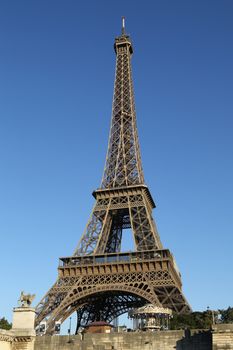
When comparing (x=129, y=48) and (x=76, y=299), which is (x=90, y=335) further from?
(x=129, y=48)

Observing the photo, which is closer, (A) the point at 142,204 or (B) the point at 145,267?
(B) the point at 145,267

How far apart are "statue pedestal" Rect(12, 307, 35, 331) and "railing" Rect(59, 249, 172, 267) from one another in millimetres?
23157

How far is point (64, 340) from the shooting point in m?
42.3

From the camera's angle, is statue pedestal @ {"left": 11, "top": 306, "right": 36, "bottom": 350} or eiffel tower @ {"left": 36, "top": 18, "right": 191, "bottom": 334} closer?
statue pedestal @ {"left": 11, "top": 306, "right": 36, "bottom": 350}

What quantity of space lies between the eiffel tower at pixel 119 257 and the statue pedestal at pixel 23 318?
1398 centimetres

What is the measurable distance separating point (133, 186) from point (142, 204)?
135 inches

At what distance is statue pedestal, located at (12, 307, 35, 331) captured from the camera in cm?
4394

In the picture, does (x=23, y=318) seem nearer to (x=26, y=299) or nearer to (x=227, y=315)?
(x=26, y=299)

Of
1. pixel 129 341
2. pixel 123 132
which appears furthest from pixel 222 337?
pixel 123 132

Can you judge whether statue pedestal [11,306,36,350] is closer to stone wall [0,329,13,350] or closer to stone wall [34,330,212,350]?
stone wall [0,329,13,350]

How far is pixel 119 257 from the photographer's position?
67125 millimetres

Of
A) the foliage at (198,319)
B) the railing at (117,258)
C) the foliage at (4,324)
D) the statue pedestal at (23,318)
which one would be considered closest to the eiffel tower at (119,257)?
the railing at (117,258)

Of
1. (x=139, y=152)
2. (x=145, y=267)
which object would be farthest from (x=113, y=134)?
(x=145, y=267)

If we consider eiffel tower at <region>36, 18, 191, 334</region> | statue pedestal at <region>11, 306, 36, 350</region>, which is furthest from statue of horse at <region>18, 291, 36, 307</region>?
eiffel tower at <region>36, 18, 191, 334</region>
